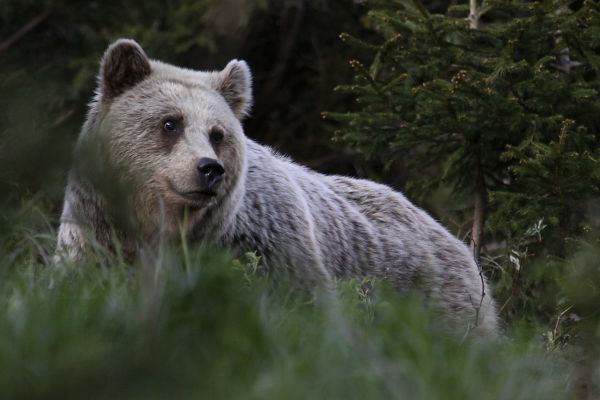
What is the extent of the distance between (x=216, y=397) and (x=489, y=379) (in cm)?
95

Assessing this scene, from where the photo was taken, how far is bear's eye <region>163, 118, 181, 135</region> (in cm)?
563

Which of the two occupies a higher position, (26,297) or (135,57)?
(135,57)

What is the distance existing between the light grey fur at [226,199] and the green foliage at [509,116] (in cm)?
53

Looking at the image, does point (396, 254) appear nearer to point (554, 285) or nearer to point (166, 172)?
point (554, 285)

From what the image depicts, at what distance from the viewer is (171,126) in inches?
223

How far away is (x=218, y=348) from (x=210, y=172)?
2.22 metres

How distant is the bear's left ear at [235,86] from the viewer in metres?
6.10

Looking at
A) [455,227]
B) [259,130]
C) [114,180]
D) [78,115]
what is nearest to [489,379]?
[114,180]

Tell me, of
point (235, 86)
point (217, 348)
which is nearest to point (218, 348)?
point (217, 348)

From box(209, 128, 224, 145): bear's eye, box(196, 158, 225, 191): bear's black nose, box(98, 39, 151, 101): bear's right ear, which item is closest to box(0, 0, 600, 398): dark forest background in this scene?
box(98, 39, 151, 101): bear's right ear

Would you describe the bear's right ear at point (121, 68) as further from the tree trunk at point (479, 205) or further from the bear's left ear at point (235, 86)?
the tree trunk at point (479, 205)

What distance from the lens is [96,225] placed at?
18.2ft

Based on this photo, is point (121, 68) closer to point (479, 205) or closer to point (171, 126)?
point (171, 126)

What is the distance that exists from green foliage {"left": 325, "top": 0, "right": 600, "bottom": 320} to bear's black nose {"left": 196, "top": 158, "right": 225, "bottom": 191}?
1.91 m
